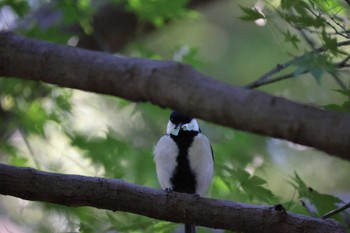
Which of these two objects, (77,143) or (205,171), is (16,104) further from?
(205,171)

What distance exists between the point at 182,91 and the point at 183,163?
122cm

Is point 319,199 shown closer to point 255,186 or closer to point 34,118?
point 255,186

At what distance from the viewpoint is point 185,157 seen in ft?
7.82

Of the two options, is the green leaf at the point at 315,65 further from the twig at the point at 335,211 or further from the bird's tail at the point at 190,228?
the bird's tail at the point at 190,228

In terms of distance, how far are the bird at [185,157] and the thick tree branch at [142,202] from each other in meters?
0.52

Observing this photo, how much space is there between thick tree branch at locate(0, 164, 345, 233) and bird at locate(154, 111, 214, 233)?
20.4 inches

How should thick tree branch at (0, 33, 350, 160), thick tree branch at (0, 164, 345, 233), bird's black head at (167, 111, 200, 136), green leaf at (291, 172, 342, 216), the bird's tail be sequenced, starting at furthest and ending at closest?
bird's black head at (167, 111, 200, 136) → the bird's tail → green leaf at (291, 172, 342, 216) → thick tree branch at (0, 164, 345, 233) → thick tree branch at (0, 33, 350, 160)

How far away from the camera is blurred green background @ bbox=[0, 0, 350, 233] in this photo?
7.65ft

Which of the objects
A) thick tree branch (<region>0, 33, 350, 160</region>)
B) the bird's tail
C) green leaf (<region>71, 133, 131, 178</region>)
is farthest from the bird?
thick tree branch (<region>0, 33, 350, 160</region>)

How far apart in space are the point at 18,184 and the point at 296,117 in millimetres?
930

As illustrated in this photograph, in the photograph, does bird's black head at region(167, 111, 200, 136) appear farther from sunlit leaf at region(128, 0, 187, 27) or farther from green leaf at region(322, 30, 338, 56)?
green leaf at region(322, 30, 338, 56)

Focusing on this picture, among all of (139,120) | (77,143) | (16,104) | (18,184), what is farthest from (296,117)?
(139,120)

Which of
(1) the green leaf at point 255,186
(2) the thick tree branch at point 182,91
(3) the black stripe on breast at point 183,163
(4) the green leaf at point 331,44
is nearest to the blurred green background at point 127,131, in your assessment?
(1) the green leaf at point 255,186

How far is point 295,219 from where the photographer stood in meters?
1.76
